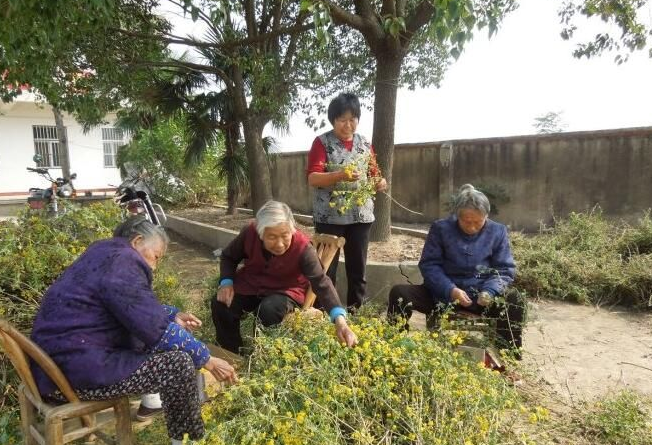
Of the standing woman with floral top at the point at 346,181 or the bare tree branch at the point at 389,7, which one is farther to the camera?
the bare tree branch at the point at 389,7

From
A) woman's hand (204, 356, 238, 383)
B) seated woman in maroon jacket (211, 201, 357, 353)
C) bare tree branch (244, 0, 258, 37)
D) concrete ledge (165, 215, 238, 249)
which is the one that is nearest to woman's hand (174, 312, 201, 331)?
seated woman in maroon jacket (211, 201, 357, 353)

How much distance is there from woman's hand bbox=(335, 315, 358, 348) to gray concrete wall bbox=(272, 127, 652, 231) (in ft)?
20.8

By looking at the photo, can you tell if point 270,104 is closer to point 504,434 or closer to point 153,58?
point 153,58

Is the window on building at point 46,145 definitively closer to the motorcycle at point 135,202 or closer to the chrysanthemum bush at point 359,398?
the motorcycle at point 135,202

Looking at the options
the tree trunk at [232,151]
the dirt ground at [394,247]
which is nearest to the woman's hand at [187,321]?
the dirt ground at [394,247]

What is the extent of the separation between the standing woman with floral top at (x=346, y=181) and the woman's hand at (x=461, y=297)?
2.73 ft

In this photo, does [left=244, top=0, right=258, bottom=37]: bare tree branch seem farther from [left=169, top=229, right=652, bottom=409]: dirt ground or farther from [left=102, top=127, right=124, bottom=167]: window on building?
[left=102, top=127, right=124, bottom=167]: window on building

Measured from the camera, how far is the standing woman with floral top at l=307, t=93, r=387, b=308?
3410 millimetres

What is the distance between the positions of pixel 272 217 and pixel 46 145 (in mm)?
18368

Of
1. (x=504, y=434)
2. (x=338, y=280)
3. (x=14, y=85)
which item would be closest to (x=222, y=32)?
(x=14, y=85)

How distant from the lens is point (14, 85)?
205 inches

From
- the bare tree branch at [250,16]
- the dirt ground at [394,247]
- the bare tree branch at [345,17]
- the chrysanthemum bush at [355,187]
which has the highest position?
the bare tree branch at [250,16]

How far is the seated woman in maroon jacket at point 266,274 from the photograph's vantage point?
276 centimetres

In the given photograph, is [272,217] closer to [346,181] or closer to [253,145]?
[346,181]
